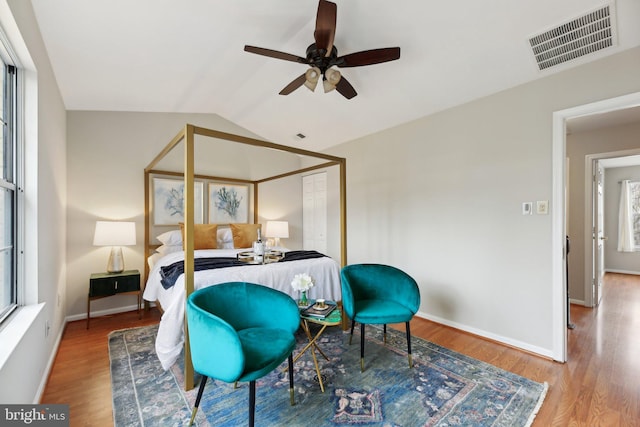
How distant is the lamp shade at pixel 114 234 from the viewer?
131 inches

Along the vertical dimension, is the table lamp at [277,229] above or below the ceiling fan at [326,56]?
below

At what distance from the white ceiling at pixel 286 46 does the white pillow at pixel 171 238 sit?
5.66 ft

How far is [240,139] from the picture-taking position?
2.30 meters

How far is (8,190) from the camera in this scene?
1727 millimetres

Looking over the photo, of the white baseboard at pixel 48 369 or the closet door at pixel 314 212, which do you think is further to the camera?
the closet door at pixel 314 212

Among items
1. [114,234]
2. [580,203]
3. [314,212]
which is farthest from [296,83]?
[580,203]

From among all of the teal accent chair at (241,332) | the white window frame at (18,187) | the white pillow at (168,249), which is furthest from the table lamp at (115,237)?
the teal accent chair at (241,332)

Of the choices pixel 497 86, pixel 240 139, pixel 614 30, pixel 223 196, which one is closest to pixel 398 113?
pixel 497 86

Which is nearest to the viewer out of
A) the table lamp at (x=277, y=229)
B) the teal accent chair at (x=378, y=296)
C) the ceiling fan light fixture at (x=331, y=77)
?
the ceiling fan light fixture at (x=331, y=77)

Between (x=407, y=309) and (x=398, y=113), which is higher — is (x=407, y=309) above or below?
below

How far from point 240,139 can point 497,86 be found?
255 centimetres

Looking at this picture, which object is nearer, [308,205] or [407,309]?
[407,309]

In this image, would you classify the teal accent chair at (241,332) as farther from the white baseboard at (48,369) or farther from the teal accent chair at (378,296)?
the white baseboard at (48,369)

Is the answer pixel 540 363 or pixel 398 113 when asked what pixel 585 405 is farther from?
pixel 398 113
